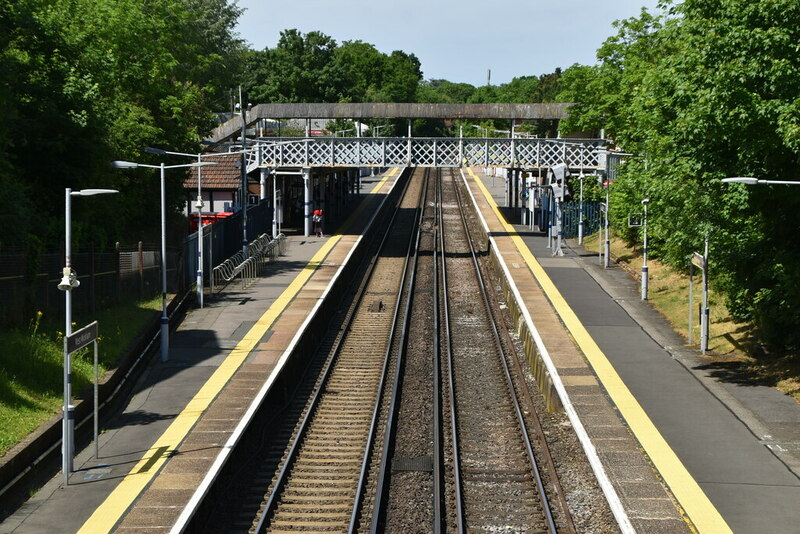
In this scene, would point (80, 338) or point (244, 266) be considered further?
point (244, 266)

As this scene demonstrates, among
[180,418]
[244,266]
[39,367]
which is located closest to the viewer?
[180,418]

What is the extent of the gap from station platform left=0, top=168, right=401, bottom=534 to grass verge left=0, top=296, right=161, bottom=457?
1043mm

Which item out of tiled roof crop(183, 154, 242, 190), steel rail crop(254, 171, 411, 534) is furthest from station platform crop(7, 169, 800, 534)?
tiled roof crop(183, 154, 242, 190)

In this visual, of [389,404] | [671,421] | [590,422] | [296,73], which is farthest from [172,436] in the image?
A: [296,73]

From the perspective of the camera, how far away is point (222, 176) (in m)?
51.1

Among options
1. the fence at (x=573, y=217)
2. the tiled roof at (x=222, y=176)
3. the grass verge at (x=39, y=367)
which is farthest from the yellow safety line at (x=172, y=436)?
the fence at (x=573, y=217)

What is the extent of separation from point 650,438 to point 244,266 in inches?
870

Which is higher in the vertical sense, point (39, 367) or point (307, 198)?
point (307, 198)

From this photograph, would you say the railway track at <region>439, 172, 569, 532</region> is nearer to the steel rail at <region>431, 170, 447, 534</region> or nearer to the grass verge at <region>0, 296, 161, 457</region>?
the steel rail at <region>431, 170, 447, 534</region>

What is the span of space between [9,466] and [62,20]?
863 inches

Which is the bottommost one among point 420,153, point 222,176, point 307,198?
point 307,198

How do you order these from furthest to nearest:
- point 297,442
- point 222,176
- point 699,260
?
point 222,176 → point 699,260 → point 297,442

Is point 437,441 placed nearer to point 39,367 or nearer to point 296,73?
point 39,367

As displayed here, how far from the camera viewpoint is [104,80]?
35594 mm
